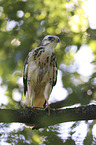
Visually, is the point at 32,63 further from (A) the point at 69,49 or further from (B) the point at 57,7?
(B) the point at 57,7

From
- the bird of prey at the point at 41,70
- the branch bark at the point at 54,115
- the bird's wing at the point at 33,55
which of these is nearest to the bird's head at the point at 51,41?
the bird of prey at the point at 41,70

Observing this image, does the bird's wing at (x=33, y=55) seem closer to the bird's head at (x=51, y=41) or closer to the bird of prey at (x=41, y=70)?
the bird of prey at (x=41, y=70)

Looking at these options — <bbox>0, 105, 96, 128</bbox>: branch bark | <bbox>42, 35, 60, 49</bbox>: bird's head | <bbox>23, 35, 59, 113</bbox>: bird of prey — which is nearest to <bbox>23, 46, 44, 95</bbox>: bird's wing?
<bbox>23, 35, 59, 113</bbox>: bird of prey

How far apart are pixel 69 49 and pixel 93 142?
2.37 meters

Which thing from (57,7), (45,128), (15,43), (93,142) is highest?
(57,7)

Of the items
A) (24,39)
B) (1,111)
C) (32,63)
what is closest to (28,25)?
(24,39)

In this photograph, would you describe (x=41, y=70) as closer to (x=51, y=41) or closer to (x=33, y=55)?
(x=33, y=55)

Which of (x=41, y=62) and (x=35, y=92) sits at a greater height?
(x=41, y=62)

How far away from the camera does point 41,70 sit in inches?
228

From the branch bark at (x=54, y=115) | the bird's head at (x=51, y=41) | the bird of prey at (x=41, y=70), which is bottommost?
the branch bark at (x=54, y=115)

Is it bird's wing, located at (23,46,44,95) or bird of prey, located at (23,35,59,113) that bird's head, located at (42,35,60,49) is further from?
bird's wing, located at (23,46,44,95)

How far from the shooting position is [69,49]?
19.0 ft

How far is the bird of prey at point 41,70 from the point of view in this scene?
19.0ft

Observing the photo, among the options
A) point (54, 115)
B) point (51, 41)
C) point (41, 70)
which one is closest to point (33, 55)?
point (41, 70)
